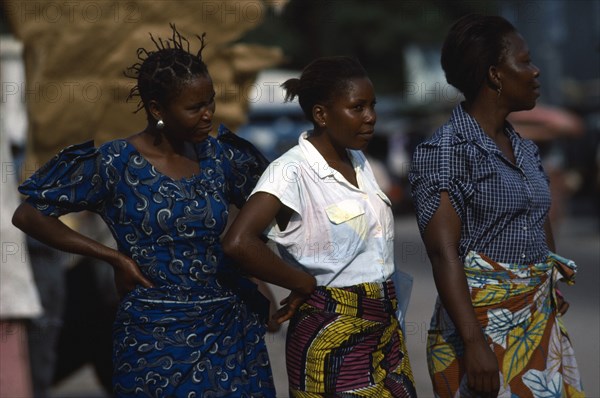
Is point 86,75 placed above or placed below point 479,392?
above

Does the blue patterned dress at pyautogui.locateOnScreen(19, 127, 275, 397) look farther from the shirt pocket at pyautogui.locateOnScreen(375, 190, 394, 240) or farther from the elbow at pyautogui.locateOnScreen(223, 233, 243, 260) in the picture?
the shirt pocket at pyautogui.locateOnScreen(375, 190, 394, 240)

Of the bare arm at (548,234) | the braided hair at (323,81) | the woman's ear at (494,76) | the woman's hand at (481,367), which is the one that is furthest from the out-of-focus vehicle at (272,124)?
the woman's hand at (481,367)

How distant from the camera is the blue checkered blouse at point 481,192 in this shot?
130 inches

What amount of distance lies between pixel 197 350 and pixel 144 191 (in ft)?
1.69

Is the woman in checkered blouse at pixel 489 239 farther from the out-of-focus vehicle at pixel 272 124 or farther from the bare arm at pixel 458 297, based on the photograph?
the out-of-focus vehicle at pixel 272 124

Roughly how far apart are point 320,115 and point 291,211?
0.33 m

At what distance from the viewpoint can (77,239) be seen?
134 inches

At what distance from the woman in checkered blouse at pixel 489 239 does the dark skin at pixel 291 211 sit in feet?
0.70

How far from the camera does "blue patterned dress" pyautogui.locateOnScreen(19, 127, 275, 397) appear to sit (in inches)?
132

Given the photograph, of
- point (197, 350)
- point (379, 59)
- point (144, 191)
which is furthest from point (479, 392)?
point (379, 59)

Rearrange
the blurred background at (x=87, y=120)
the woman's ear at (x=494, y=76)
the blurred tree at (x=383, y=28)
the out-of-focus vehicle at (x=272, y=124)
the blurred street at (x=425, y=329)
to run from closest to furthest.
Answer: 1. the woman's ear at (x=494, y=76)
2. the blurred background at (x=87, y=120)
3. the blurred street at (x=425, y=329)
4. the out-of-focus vehicle at (x=272, y=124)
5. the blurred tree at (x=383, y=28)

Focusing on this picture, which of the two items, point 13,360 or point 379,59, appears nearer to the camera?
point 13,360

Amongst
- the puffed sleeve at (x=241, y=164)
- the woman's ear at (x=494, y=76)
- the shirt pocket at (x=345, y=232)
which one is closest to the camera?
the shirt pocket at (x=345, y=232)

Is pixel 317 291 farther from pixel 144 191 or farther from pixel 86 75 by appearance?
pixel 86 75
